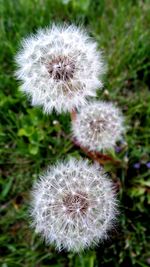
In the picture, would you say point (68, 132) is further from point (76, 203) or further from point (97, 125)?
point (76, 203)

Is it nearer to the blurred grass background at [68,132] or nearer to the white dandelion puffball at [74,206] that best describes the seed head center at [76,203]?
the white dandelion puffball at [74,206]

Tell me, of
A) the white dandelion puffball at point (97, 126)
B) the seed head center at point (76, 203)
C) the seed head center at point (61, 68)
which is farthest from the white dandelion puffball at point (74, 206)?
the seed head center at point (61, 68)

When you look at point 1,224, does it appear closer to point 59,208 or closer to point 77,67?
point 59,208

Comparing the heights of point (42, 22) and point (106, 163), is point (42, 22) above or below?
above

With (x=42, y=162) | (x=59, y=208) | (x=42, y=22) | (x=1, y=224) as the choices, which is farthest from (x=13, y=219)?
(x=42, y=22)

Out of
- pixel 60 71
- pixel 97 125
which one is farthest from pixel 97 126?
pixel 60 71

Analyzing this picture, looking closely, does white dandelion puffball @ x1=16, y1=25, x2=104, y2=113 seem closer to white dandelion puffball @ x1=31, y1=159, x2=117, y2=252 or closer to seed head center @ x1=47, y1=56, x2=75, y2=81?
seed head center @ x1=47, y1=56, x2=75, y2=81
